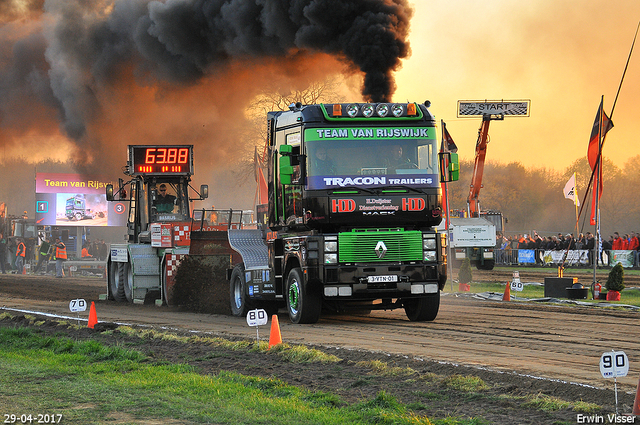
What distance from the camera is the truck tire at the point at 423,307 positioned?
1438 cm

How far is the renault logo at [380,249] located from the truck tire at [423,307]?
137 centimetres

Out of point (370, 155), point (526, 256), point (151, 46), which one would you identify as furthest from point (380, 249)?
point (526, 256)

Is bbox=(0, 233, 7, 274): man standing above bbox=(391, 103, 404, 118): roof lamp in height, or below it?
below

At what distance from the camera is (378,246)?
13328 millimetres

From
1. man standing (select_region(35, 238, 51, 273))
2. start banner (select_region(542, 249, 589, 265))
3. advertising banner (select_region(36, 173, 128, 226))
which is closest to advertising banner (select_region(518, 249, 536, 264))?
start banner (select_region(542, 249, 589, 265))

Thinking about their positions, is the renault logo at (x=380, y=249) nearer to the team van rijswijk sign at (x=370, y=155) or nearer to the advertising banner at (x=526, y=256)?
the team van rijswijk sign at (x=370, y=155)

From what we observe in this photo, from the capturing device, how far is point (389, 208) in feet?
43.3

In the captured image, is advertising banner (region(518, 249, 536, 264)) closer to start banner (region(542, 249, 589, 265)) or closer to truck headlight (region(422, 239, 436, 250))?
start banner (region(542, 249, 589, 265))

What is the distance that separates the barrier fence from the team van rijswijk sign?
1646cm

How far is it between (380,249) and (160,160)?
1012 cm

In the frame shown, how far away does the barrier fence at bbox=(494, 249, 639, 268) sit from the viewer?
106ft

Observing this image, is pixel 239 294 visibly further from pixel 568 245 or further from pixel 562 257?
pixel 562 257

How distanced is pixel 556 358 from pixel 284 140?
6473mm

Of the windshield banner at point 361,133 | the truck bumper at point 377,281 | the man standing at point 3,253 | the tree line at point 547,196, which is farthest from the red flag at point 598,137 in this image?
the tree line at point 547,196
